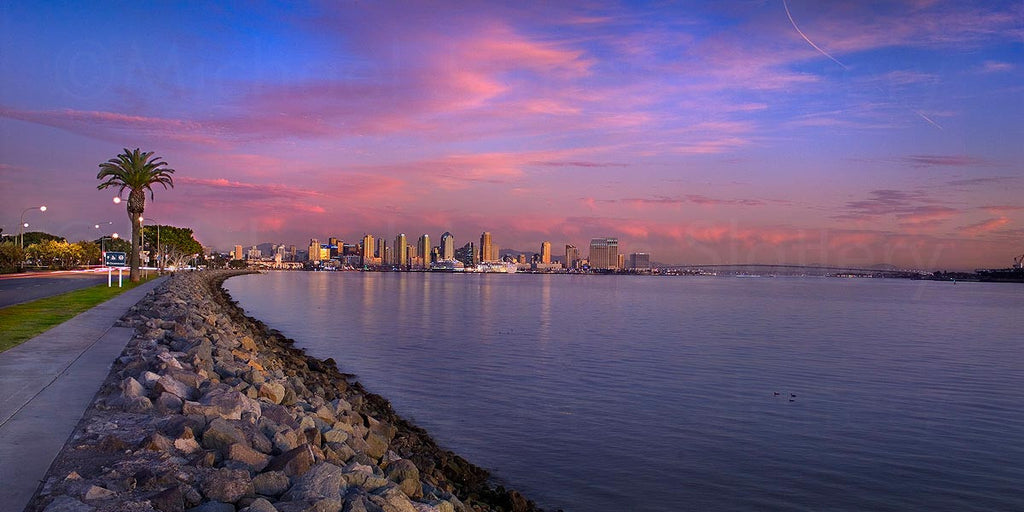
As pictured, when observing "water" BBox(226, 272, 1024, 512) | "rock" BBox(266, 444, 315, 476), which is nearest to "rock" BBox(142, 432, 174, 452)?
"rock" BBox(266, 444, 315, 476)

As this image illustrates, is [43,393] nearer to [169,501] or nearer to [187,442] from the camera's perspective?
[187,442]

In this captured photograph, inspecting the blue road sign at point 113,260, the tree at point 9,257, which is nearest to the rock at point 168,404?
the blue road sign at point 113,260

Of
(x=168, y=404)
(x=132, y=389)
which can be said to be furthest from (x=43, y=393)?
(x=168, y=404)

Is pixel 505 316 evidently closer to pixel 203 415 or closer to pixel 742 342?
pixel 742 342

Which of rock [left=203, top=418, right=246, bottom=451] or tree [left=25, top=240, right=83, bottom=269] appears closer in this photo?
rock [left=203, top=418, right=246, bottom=451]

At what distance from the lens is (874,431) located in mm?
16875

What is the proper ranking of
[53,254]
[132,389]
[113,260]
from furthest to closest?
[53,254] < [113,260] < [132,389]

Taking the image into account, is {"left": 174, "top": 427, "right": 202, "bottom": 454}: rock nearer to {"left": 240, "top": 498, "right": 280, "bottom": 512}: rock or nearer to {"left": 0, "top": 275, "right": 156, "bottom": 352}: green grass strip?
{"left": 240, "top": 498, "right": 280, "bottom": 512}: rock

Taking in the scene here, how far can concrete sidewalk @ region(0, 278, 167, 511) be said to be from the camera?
6.67 meters

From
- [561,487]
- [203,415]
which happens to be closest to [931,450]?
[561,487]

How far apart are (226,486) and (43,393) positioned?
5849mm

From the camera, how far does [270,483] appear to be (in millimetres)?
6562

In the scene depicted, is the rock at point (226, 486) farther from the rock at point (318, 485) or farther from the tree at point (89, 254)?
the tree at point (89, 254)

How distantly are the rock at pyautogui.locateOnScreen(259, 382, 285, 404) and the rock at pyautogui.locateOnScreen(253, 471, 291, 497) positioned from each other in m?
4.88
